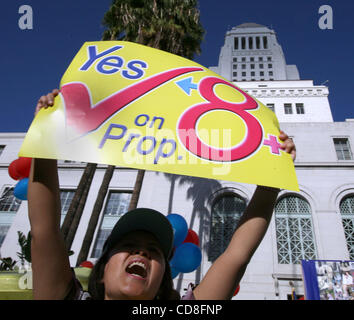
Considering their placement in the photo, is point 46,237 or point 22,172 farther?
point 22,172

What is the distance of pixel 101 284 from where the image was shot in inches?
59.4

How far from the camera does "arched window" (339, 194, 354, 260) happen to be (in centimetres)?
1122

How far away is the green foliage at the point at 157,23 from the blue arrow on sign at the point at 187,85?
9947 millimetres

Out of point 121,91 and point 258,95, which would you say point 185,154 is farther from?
point 258,95

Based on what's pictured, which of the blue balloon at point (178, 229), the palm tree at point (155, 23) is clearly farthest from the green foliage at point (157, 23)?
the blue balloon at point (178, 229)

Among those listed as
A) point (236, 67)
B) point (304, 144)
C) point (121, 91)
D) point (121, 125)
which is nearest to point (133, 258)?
point (121, 125)

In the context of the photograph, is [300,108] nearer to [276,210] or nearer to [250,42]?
[276,210]

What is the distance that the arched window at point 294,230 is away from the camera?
1112cm

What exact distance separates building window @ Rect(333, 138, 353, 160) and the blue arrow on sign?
1625cm

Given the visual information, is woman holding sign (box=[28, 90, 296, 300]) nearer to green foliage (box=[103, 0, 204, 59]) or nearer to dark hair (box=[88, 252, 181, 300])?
dark hair (box=[88, 252, 181, 300])

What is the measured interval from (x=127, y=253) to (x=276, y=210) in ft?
41.2

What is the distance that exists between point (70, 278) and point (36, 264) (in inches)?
8.5

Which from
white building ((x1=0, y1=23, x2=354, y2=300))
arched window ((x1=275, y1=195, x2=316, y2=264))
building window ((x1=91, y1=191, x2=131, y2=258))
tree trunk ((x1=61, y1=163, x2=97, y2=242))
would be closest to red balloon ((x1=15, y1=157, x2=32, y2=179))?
tree trunk ((x1=61, y1=163, x2=97, y2=242))

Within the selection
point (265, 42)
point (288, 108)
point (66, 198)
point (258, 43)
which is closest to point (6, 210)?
point (66, 198)
